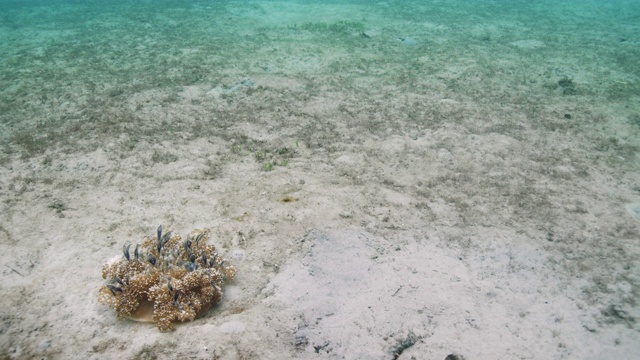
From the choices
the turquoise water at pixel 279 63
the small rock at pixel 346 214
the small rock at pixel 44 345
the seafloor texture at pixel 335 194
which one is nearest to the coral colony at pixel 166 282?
the seafloor texture at pixel 335 194

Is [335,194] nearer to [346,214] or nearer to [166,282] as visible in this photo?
[346,214]


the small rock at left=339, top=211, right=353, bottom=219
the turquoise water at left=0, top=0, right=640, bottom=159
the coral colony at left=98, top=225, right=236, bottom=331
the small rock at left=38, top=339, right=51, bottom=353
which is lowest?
the small rock at left=38, top=339, right=51, bottom=353

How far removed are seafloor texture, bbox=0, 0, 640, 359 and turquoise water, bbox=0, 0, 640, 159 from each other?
0.28 feet

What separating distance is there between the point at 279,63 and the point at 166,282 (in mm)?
7263

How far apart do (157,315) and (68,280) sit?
3.89ft

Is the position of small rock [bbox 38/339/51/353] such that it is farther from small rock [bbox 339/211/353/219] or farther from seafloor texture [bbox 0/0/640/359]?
small rock [bbox 339/211/353/219]

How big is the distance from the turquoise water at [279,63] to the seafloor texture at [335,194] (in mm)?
85

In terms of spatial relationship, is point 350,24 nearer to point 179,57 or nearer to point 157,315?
point 179,57

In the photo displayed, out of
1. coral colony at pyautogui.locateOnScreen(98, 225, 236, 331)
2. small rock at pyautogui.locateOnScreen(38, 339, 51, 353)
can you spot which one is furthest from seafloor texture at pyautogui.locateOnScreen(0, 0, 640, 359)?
coral colony at pyautogui.locateOnScreen(98, 225, 236, 331)

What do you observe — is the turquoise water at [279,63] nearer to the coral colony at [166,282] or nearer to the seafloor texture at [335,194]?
the seafloor texture at [335,194]

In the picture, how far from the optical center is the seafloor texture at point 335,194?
3.16 m

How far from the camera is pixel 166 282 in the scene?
3.34 meters

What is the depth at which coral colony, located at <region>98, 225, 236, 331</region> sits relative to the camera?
316 centimetres

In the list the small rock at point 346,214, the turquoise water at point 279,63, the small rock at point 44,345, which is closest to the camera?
the small rock at point 44,345
